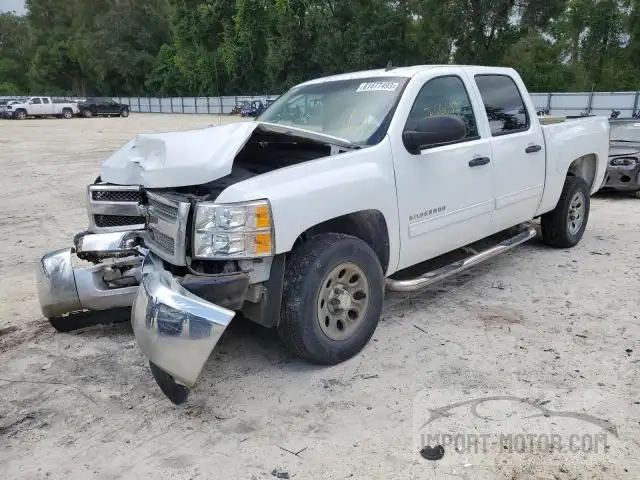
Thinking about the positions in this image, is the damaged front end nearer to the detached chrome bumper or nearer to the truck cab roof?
the detached chrome bumper

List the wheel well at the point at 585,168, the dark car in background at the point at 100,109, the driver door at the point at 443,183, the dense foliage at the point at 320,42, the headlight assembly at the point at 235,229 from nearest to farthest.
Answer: the headlight assembly at the point at 235,229
the driver door at the point at 443,183
the wheel well at the point at 585,168
the dense foliage at the point at 320,42
the dark car in background at the point at 100,109

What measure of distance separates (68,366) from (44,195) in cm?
762

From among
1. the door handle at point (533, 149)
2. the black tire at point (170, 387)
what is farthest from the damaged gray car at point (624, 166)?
the black tire at point (170, 387)

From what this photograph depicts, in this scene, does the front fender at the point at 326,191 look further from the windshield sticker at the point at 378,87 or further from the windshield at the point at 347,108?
the windshield sticker at the point at 378,87

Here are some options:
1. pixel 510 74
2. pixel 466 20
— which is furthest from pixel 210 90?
pixel 510 74

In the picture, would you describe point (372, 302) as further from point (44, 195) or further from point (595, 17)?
point (595, 17)

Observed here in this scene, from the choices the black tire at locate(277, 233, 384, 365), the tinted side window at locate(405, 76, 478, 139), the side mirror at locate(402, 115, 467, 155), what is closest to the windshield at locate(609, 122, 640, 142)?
the tinted side window at locate(405, 76, 478, 139)

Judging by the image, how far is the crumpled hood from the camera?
333cm

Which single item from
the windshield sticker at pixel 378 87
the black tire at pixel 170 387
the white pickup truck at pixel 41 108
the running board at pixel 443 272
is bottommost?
the black tire at pixel 170 387

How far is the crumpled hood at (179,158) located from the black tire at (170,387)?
110 cm

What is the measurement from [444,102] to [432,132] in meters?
0.84

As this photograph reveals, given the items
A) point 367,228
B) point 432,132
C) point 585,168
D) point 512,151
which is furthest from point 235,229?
point 585,168

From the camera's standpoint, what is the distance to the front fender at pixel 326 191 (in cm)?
314

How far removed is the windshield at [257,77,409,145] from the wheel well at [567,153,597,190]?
294 cm
